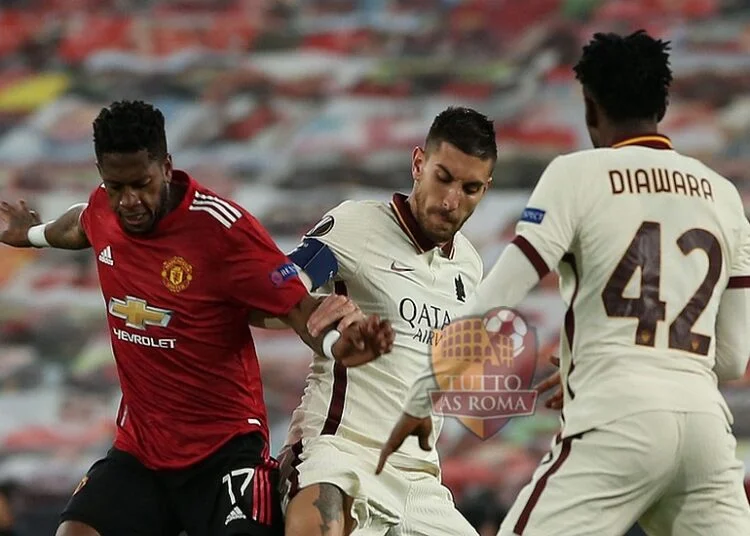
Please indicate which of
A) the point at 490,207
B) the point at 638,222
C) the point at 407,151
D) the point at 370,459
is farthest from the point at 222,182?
the point at 638,222

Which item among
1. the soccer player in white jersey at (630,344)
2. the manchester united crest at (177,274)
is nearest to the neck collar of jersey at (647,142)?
the soccer player in white jersey at (630,344)

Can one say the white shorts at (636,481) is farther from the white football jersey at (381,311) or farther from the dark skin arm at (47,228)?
the dark skin arm at (47,228)

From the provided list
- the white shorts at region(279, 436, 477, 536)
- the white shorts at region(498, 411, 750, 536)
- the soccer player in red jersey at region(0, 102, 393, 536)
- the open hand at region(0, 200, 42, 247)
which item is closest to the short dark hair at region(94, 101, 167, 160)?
the soccer player in red jersey at region(0, 102, 393, 536)

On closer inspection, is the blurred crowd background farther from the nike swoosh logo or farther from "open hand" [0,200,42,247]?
the nike swoosh logo

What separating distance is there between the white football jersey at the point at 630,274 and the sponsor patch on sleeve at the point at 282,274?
960mm

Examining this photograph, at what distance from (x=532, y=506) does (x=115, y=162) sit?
1687 mm

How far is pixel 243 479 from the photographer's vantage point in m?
4.41

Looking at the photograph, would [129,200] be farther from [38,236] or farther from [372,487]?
[372,487]

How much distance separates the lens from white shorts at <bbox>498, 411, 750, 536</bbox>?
3.54 metres

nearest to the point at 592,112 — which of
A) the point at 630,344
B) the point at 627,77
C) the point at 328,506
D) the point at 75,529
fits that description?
the point at 627,77

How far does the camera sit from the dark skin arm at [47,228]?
4.92 m

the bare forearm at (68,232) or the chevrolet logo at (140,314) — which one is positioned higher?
the bare forearm at (68,232)

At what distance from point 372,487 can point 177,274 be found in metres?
0.94

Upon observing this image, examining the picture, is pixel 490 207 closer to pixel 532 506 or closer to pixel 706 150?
pixel 706 150
